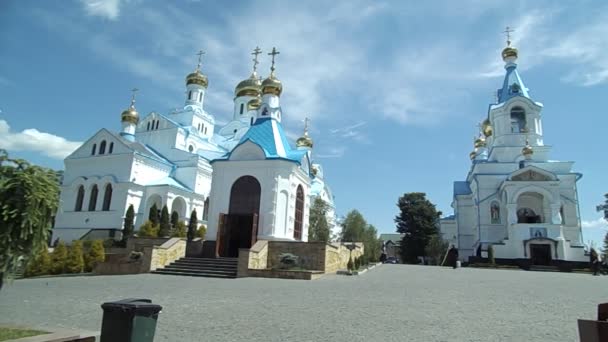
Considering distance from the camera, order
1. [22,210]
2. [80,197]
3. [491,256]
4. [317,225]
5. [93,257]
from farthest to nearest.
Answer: [317,225] < [80,197] < [491,256] < [93,257] < [22,210]

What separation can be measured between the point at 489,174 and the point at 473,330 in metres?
34.5

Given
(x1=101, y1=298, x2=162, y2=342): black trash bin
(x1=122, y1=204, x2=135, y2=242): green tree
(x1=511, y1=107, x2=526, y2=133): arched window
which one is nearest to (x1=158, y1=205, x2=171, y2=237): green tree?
(x1=122, y1=204, x2=135, y2=242): green tree

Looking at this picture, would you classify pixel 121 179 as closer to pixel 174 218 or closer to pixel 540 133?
pixel 174 218

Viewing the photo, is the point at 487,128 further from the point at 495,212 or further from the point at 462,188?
the point at 495,212

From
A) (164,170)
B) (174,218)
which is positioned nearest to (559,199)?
(174,218)

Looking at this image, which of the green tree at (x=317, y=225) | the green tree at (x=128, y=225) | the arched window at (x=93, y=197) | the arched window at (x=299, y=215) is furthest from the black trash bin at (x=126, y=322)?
the green tree at (x=317, y=225)

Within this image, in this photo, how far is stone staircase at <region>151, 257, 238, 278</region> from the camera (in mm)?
15695

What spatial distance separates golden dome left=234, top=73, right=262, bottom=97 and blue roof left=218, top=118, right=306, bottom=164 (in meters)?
17.8

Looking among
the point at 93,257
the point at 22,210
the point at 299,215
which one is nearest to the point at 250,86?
the point at 299,215

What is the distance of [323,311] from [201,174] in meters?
29.8

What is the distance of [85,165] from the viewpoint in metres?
33.8

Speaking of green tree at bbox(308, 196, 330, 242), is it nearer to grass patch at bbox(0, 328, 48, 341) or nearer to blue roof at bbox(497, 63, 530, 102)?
blue roof at bbox(497, 63, 530, 102)

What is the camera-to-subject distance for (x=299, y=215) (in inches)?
840

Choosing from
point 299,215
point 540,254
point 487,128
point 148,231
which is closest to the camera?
point 299,215
